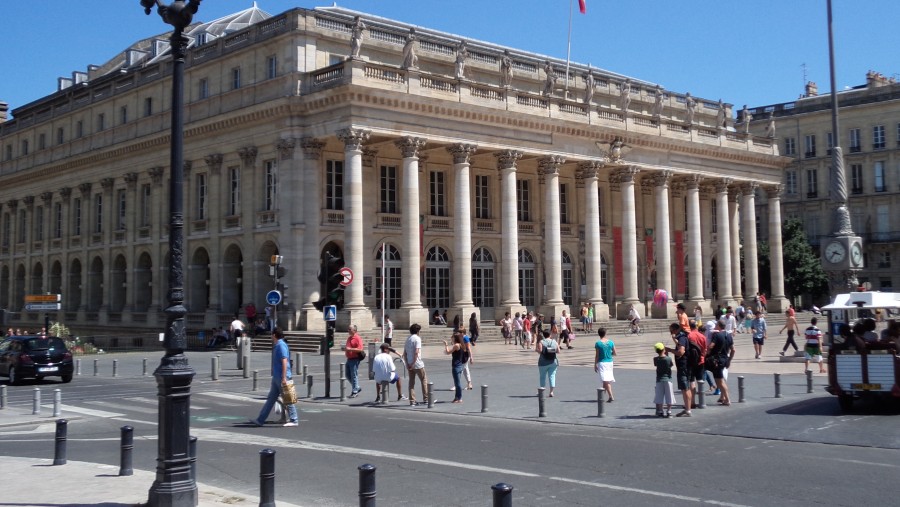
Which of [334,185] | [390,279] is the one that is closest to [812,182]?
[390,279]

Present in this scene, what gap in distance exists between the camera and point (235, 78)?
44594 millimetres

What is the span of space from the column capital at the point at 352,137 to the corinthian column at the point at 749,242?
31.8 metres

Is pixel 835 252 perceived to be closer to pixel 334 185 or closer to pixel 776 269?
pixel 334 185

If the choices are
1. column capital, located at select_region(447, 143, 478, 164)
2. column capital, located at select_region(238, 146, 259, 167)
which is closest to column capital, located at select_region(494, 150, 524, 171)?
column capital, located at select_region(447, 143, 478, 164)

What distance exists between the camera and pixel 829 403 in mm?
17594

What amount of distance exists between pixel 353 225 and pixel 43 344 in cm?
1474

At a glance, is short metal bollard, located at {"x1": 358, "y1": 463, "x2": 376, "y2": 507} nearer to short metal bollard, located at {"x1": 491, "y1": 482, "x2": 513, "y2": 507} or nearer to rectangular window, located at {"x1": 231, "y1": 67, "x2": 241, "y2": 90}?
short metal bollard, located at {"x1": 491, "y1": 482, "x2": 513, "y2": 507}

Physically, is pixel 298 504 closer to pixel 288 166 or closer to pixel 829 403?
pixel 829 403

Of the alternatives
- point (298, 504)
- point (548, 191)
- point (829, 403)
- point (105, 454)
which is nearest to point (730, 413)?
point (829, 403)

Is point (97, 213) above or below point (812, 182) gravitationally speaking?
below

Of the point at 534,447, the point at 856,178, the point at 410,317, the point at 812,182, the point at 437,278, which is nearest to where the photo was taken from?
the point at 534,447

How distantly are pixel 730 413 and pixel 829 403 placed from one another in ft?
8.11

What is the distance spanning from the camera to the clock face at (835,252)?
905 inches

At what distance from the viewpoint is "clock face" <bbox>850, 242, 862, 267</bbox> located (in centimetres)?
2292
